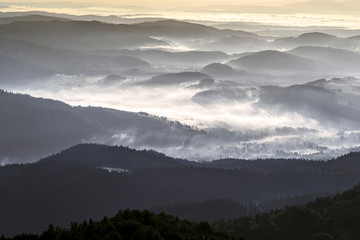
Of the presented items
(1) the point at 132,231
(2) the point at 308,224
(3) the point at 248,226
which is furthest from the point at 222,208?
(1) the point at 132,231

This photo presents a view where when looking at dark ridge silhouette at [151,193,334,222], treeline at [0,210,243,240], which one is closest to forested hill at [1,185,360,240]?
treeline at [0,210,243,240]

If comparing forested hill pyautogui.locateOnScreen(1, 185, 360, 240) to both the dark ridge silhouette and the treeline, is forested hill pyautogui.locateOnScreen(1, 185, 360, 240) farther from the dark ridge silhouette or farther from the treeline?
the dark ridge silhouette

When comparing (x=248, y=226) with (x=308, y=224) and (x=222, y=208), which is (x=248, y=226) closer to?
(x=308, y=224)

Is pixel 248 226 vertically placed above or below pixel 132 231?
above

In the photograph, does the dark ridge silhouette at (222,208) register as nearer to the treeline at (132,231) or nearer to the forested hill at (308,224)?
the forested hill at (308,224)

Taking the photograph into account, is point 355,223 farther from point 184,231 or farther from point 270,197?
point 270,197
